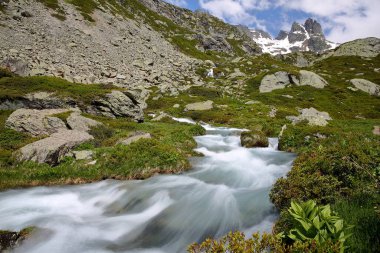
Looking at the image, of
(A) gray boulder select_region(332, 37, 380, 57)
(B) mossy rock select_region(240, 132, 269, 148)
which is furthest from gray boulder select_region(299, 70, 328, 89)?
(B) mossy rock select_region(240, 132, 269, 148)

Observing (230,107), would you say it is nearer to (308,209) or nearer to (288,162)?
(288,162)

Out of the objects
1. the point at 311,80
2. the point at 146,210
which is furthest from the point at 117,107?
the point at 311,80

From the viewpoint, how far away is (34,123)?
75.6ft

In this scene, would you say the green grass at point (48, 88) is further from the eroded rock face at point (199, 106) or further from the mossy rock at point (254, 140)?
the mossy rock at point (254, 140)

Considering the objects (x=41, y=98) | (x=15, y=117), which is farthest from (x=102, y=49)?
(x=15, y=117)

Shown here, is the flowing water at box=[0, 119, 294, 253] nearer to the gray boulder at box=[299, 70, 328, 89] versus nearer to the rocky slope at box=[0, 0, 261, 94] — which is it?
the rocky slope at box=[0, 0, 261, 94]

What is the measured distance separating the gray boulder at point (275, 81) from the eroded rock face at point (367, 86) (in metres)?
16.8

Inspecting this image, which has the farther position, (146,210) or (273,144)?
(273,144)

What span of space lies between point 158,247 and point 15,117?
62.9 feet

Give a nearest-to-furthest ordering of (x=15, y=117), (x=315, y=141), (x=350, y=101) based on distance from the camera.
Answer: (x=315, y=141) < (x=15, y=117) < (x=350, y=101)

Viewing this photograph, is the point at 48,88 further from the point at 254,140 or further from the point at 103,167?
the point at 254,140

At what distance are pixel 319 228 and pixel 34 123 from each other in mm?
22666

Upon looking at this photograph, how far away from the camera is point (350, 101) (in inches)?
2361

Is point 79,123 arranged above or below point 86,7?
below
